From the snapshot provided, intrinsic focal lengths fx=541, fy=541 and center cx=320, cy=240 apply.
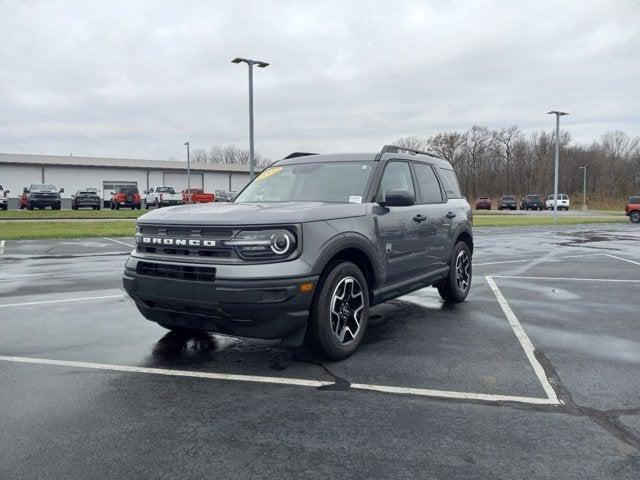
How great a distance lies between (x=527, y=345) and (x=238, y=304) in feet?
9.75

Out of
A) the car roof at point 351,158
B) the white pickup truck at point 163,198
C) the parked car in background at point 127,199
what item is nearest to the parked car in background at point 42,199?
the parked car in background at point 127,199

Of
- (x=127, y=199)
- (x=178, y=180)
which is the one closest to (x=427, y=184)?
(x=127, y=199)

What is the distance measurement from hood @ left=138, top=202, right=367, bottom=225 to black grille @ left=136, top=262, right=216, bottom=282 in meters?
0.38

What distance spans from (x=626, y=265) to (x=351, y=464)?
1107 cm

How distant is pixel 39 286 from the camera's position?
28.4ft

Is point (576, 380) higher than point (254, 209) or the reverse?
the reverse

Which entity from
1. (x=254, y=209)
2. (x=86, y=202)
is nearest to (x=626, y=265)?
(x=254, y=209)

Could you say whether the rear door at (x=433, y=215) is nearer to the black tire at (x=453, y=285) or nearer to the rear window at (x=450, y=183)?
the rear window at (x=450, y=183)

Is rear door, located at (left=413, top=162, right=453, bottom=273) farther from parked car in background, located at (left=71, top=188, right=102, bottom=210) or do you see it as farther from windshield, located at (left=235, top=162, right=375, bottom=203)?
parked car in background, located at (left=71, top=188, right=102, bottom=210)

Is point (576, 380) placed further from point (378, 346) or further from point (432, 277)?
point (432, 277)

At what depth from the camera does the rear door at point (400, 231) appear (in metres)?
5.51

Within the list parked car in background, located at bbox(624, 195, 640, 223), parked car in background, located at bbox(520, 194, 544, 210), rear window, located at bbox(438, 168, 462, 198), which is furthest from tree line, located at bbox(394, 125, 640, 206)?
rear window, located at bbox(438, 168, 462, 198)

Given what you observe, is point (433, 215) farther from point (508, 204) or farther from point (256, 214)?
point (508, 204)

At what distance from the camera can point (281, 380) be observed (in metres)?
4.33
